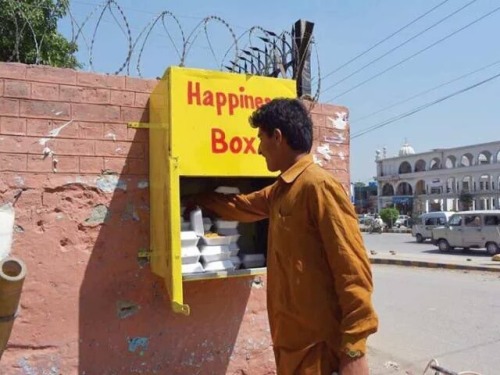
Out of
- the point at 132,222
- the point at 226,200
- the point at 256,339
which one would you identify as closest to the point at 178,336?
the point at 256,339

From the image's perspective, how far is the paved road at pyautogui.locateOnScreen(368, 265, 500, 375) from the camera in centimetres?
532

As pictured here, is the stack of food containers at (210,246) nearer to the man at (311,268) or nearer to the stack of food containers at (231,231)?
the stack of food containers at (231,231)

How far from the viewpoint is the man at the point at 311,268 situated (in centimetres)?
180

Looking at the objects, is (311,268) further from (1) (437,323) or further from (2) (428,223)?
(2) (428,223)

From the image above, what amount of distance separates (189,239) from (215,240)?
0.21 meters

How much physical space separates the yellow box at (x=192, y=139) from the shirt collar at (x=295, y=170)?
791 mm

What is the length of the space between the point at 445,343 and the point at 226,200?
4563 mm

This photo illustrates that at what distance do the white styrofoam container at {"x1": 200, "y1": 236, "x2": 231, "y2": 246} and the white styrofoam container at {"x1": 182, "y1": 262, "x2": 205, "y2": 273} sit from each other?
0.49ft

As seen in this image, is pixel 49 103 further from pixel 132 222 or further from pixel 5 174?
pixel 132 222

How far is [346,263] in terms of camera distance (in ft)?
5.98

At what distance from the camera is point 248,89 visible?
3141 mm

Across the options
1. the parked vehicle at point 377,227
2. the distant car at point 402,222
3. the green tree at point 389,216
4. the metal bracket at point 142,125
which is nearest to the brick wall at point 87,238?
the metal bracket at point 142,125

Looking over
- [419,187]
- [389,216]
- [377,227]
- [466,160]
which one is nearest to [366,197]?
[419,187]

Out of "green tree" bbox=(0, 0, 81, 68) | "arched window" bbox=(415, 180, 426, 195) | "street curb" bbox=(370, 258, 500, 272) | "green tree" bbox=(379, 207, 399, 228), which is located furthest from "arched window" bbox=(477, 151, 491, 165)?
"green tree" bbox=(0, 0, 81, 68)
